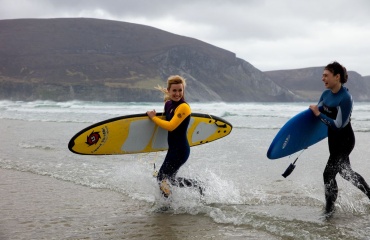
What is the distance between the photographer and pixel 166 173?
469cm

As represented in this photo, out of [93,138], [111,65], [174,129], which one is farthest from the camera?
[111,65]

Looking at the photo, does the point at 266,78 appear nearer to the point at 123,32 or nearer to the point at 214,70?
the point at 214,70

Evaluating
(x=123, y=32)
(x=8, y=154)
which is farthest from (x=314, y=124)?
(x=123, y=32)

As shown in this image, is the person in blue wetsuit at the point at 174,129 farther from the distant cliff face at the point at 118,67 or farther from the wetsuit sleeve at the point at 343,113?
the distant cliff face at the point at 118,67

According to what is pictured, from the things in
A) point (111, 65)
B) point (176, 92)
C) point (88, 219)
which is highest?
point (111, 65)

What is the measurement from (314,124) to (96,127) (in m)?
2.80

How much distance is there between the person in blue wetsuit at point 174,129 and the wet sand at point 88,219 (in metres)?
0.39

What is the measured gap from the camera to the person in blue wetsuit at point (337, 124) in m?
4.35

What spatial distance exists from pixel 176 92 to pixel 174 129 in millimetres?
418

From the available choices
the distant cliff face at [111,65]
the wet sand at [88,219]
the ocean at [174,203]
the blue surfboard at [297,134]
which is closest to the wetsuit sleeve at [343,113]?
the blue surfboard at [297,134]

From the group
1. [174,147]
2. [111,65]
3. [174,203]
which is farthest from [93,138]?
[111,65]

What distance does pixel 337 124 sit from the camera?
4.34 m

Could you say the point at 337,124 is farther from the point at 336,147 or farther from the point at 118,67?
the point at 118,67

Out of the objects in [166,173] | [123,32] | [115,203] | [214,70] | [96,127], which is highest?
[123,32]
